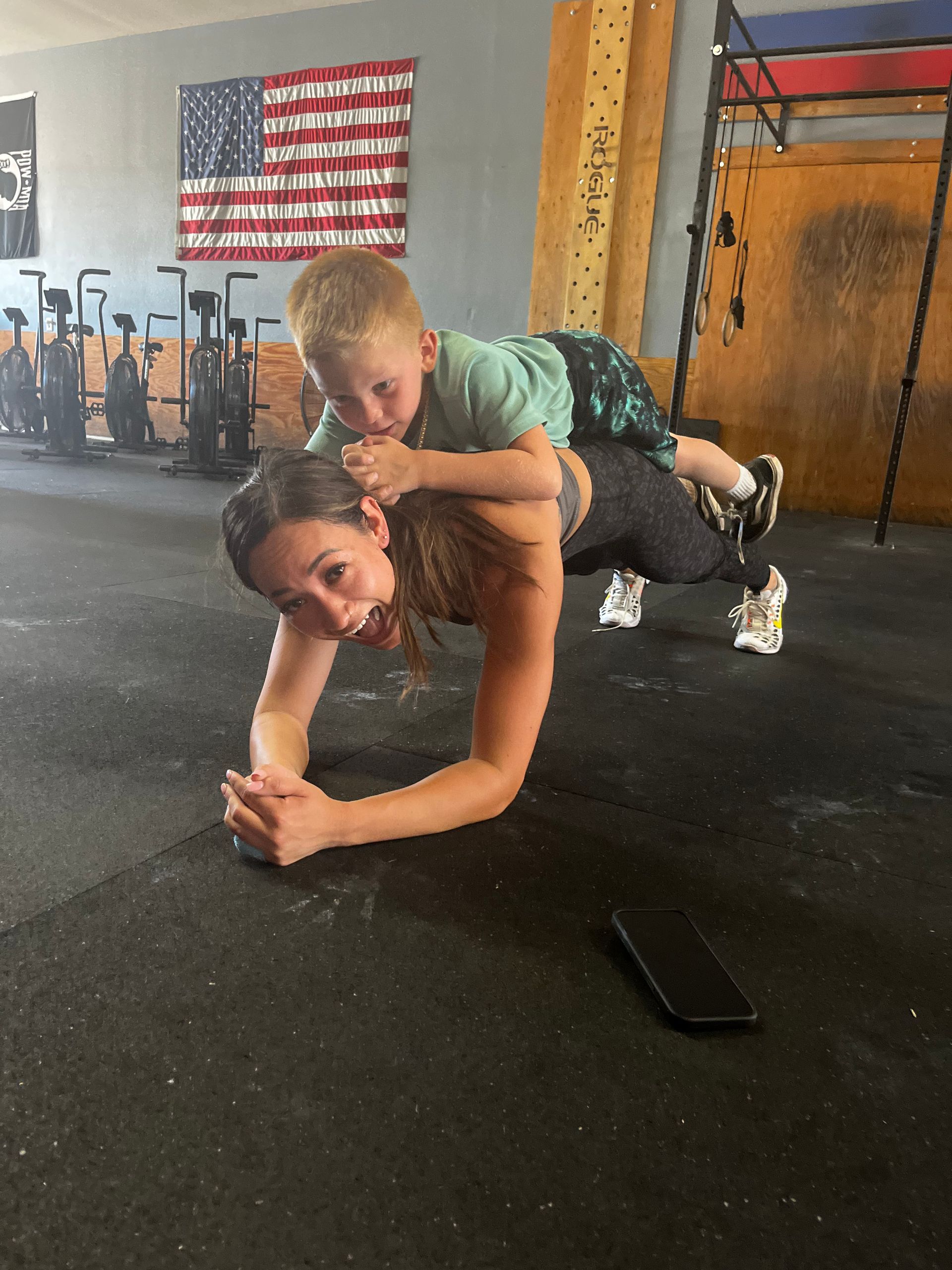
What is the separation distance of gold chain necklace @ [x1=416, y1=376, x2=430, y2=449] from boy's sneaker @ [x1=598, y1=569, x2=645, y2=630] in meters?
1.28

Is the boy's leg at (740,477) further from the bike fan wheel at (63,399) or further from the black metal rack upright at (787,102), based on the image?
the bike fan wheel at (63,399)

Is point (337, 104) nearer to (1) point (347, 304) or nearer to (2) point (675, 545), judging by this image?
(2) point (675, 545)

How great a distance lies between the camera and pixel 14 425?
20.8 feet

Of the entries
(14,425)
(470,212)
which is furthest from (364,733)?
(14,425)

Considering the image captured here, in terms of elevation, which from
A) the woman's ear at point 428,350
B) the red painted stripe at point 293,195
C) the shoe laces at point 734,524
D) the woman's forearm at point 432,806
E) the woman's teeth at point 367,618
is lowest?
the woman's forearm at point 432,806

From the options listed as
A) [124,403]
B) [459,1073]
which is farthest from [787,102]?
[124,403]

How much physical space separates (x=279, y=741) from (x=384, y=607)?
0.27 meters

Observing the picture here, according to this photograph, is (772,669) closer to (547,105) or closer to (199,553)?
(199,553)

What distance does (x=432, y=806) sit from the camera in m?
1.08

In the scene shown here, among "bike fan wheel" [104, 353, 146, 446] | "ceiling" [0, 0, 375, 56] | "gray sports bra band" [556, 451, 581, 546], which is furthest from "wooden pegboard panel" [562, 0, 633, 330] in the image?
"gray sports bra band" [556, 451, 581, 546]

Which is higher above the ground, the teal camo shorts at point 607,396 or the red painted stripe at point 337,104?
A: the red painted stripe at point 337,104

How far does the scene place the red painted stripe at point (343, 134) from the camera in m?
5.38

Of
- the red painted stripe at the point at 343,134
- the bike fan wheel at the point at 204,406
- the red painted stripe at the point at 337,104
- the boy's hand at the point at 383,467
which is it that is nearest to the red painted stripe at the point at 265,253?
the red painted stripe at the point at 343,134

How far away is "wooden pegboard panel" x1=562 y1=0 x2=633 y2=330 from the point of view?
4.70 metres
